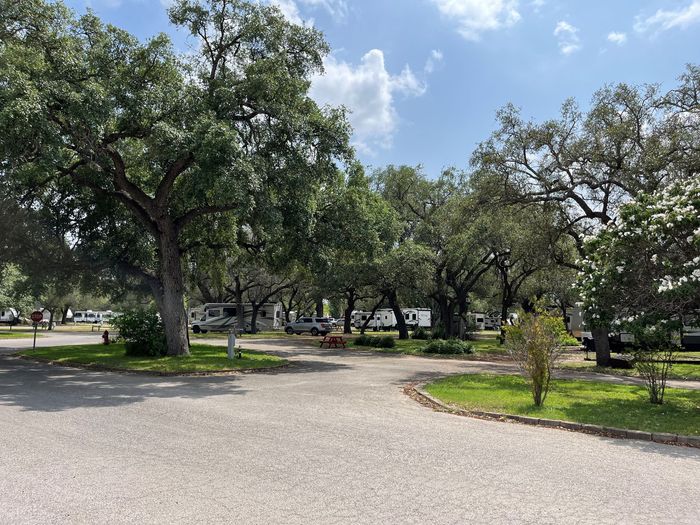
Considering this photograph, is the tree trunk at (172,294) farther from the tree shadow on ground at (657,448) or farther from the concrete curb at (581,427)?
the tree shadow on ground at (657,448)

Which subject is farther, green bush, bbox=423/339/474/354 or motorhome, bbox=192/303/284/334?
motorhome, bbox=192/303/284/334

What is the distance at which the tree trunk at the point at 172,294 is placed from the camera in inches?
739

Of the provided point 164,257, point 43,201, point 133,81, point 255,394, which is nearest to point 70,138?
point 133,81

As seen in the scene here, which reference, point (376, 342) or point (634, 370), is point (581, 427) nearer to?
point (634, 370)

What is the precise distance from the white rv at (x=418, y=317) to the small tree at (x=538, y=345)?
49991 mm

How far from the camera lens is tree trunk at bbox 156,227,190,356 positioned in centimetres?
1877

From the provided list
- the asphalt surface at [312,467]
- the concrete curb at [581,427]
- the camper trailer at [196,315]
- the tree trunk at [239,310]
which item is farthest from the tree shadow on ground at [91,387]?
the camper trailer at [196,315]

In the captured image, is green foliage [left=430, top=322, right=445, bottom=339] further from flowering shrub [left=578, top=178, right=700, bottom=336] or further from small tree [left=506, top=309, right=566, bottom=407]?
small tree [left=506, top=309, right=566, bottom=407]

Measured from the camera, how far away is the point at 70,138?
14.6 m

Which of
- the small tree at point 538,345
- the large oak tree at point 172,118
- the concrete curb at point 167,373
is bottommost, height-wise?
the concrete curb at point 167,373

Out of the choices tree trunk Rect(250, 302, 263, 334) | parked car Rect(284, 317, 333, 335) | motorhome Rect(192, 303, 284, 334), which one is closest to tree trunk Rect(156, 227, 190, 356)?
tree trunk Rect(250, 302, 263, 334)

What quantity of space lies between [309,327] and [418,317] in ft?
53.4

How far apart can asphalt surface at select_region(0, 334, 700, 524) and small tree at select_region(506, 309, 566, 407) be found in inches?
74.9

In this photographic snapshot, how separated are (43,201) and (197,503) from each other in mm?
20156
